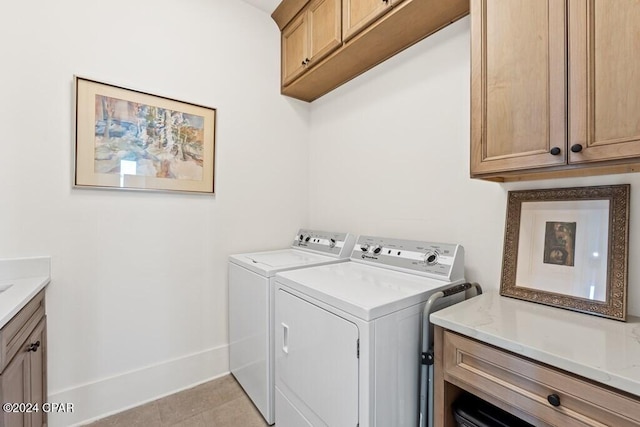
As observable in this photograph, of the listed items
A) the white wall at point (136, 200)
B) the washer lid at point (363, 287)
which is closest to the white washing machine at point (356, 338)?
the washer lid at point (363, 287)

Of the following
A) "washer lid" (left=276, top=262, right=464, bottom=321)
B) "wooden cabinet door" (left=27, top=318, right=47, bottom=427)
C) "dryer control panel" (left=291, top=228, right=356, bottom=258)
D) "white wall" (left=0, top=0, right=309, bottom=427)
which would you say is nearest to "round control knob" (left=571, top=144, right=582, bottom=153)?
"washer lid" (left=276, top=262, right=464, bottom=321)

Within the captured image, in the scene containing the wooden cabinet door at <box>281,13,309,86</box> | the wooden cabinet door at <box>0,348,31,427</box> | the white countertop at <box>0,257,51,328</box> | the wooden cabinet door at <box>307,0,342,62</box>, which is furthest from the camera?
the wooden cabinet door at <box>281,13,309,86</box>

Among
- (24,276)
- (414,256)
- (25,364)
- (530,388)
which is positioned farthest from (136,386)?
(530,388)

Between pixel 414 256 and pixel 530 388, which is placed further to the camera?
pixel 414 256

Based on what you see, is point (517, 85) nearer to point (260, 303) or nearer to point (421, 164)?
point (421, 164)

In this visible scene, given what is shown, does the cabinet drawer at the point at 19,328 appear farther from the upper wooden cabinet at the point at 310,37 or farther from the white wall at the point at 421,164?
the upper wooden cabinet at the point at 310,37

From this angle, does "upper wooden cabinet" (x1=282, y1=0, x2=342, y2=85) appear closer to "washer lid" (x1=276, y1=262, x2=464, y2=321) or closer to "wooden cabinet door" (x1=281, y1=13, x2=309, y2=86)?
"wooden cabinet door" (x1=281, y1=13, x2=309, y2=86)

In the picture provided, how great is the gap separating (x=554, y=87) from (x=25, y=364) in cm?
229

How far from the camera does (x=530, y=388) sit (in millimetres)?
849

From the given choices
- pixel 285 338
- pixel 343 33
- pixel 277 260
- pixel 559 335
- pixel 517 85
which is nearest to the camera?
pixel 559 335

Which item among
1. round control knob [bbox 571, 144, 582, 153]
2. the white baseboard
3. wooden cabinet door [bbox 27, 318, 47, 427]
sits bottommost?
the white baseboard

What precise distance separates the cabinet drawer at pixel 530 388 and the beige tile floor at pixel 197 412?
1.27 meters

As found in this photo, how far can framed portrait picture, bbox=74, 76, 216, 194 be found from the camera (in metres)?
1.67

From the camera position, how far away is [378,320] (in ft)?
3.48
